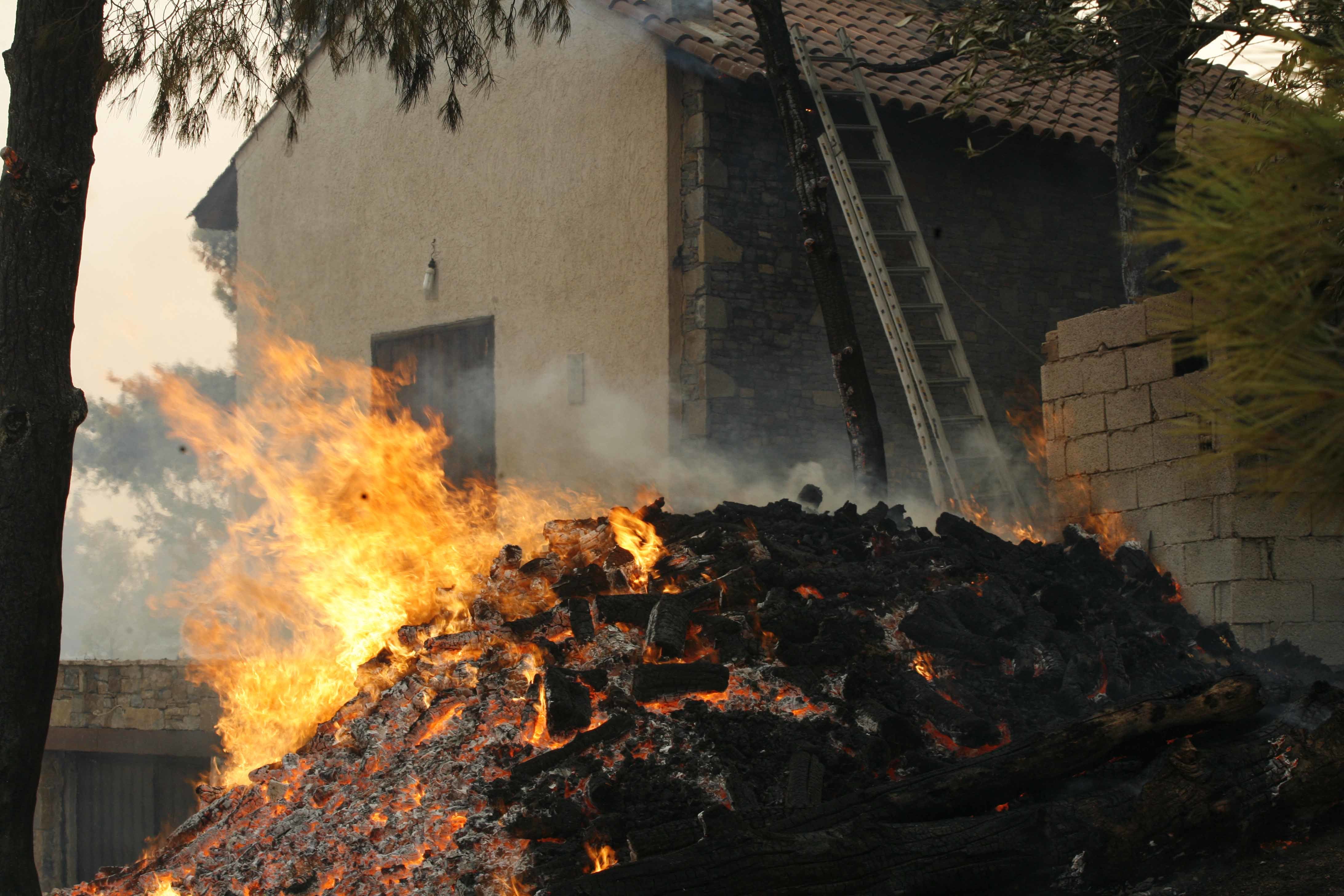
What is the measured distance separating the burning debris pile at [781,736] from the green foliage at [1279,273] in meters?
2.07

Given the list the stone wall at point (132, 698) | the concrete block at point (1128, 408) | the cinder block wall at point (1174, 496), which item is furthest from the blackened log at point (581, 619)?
the stone wall at point (132, 698)

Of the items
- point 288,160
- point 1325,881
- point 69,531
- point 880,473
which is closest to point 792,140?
point 880,473

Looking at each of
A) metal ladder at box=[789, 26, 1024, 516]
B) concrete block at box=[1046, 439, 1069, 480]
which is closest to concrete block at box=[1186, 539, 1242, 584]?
concrete block at box=[1046, 439, 1069, 480]

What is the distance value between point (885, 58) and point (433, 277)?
5.08 metres

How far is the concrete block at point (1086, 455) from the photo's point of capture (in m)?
7.75

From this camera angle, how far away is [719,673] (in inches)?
230

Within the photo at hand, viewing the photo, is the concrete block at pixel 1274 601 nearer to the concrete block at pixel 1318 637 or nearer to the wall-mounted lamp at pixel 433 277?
the concrete block at pixel 1318 637

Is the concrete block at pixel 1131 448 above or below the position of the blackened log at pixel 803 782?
above

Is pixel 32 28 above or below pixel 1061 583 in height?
above

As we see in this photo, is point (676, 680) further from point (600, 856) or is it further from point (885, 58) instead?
point (885, 58)

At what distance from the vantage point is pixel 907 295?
1113 centimetres

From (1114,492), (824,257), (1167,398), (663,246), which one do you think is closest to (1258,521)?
(1167,398)

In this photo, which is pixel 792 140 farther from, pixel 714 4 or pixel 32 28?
pixel 32 28

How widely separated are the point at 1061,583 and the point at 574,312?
5.73m
